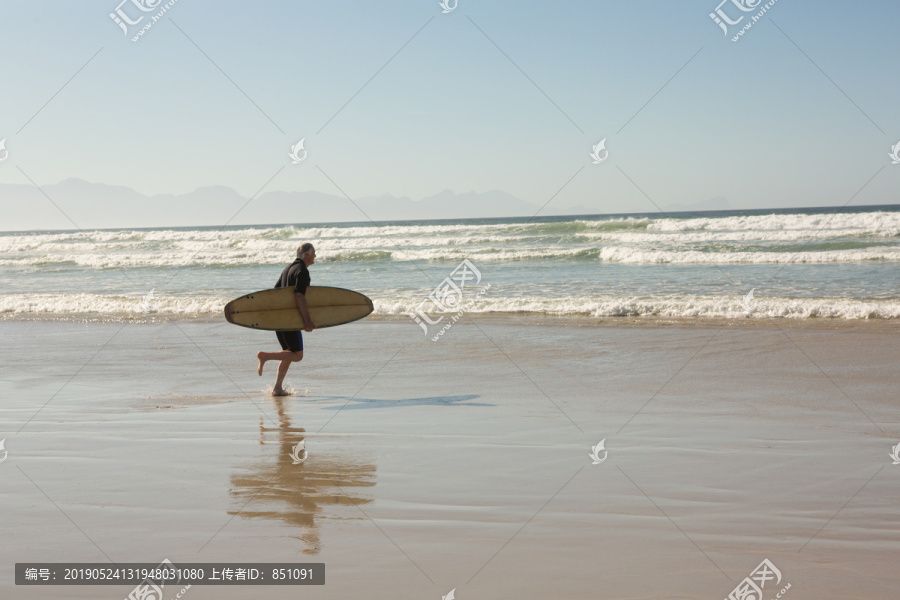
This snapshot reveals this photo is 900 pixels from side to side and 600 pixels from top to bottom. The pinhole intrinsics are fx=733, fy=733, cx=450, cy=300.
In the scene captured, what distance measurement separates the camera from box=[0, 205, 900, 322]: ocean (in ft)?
45.5

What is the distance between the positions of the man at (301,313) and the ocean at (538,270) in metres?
6.21

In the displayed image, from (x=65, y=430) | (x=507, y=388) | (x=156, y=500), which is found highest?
(x=507, y=388)

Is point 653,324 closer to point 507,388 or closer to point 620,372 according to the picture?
point 620,372

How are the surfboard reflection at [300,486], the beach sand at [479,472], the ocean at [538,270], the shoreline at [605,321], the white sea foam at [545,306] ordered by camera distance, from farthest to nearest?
the ocean at [538,270] → the white sea foam at [545,306] → the shoreline at [605,321] → the surfboard reflection at [300,486] → the beach sand at [479,472]

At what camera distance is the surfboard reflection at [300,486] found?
3836 mm

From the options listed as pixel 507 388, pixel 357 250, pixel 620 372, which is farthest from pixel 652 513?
pixel 357 250

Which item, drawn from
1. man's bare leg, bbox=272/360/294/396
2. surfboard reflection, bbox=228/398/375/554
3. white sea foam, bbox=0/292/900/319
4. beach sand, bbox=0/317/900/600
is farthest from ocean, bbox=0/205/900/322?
surfboard reflection, bbox=228/398/375/554

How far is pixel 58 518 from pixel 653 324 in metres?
9.37

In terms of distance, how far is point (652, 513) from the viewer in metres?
3.81

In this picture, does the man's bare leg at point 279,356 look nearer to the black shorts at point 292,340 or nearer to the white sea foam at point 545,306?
the black shorts at point 292,340

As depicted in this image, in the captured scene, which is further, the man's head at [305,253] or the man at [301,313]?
the man's head at [305,253]

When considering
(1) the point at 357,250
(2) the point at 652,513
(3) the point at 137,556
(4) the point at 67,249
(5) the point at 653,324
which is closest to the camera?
(3) the point at 137,556

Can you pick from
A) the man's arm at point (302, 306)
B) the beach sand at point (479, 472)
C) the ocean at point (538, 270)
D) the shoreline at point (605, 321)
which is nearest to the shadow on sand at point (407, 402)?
the beach sand at point (479, 472)

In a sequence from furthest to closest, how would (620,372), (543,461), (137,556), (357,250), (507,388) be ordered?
(357,250), (620,372), (507,388), (543,461), (137,556)
